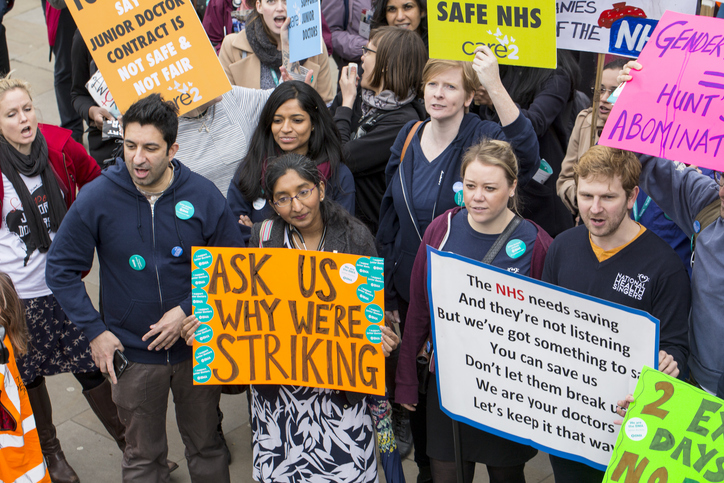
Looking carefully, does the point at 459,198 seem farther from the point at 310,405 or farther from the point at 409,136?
the point at 310,405

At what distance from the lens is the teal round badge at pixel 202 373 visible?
3.23 m

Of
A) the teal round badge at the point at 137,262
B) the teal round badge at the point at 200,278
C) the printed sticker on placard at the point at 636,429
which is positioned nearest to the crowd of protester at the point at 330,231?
the teal round badge at the point at 137,262

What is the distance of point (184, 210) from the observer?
11.0 feet

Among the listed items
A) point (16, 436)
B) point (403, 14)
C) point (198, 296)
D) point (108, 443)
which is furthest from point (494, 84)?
point (108, 443)

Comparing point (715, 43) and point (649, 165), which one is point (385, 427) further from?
point (715, 43)

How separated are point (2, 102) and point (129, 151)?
0.97 m

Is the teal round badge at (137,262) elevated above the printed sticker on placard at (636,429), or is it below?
above

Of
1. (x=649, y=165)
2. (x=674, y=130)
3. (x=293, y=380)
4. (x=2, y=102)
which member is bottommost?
(x=293, y=380)

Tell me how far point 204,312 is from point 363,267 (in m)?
0.72

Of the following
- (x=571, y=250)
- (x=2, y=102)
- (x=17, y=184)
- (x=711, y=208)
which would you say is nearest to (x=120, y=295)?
(x=17, y=184)

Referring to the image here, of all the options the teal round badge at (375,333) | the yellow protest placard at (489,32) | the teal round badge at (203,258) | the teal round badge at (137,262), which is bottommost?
the teal round badge at (375,333)

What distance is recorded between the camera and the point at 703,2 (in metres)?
3.55

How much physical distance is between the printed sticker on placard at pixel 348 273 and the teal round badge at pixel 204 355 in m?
0.68

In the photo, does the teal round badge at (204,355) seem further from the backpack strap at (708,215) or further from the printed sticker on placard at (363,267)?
the backpack strap at (708,215)
